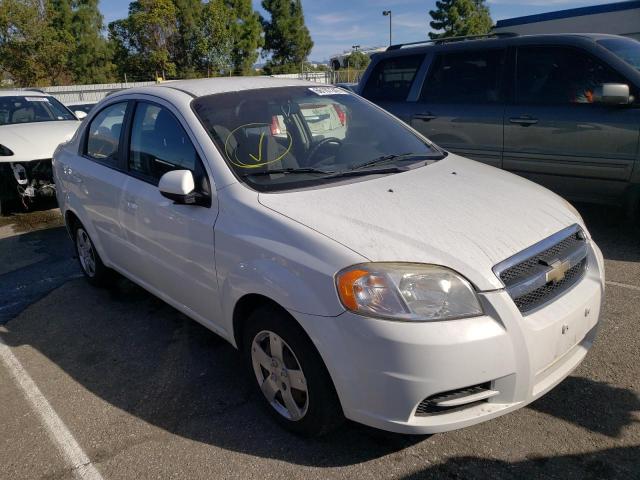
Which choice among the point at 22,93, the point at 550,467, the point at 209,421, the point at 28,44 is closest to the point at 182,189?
the point at 209,421

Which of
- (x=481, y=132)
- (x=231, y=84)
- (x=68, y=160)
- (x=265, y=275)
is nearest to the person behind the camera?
(x=265, y=275)

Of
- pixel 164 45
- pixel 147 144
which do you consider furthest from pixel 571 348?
pixel 164 45

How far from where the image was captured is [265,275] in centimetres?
247

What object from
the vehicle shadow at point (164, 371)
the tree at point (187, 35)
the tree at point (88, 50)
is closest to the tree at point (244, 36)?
the tree at point (187, 35)

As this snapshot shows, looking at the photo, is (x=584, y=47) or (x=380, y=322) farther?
(x=584, y=47)

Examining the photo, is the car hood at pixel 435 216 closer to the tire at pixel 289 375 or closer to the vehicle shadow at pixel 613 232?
the tire at pixel 289 375

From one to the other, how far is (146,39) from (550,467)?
151ft

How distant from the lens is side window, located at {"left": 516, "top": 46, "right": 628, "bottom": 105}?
5.04 metres

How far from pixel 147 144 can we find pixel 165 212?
649 millimetres

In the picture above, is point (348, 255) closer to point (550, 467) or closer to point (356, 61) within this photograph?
point (550, 467)

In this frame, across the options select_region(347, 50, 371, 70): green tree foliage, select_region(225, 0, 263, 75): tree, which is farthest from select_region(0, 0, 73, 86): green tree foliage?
select_region(347, 50, 371, 70): green tree foliage

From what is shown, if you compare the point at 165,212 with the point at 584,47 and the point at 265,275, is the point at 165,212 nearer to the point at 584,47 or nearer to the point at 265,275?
the point at 265,275

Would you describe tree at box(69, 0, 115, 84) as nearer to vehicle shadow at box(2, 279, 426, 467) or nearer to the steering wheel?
vehicle shadow at box(2, 279, 426, 467)

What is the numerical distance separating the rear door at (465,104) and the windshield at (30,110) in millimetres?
5908
